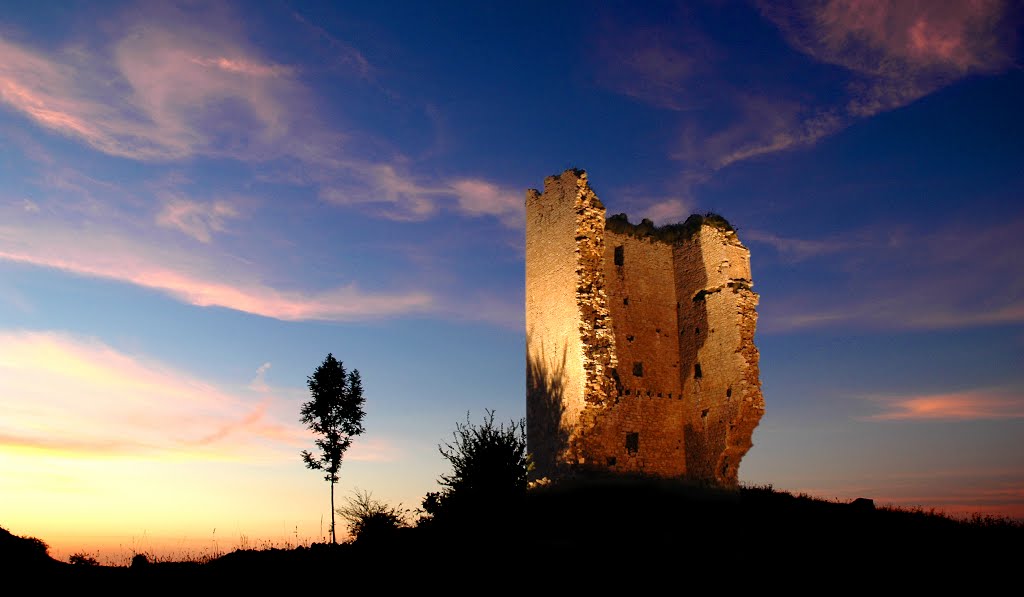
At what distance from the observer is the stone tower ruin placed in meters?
24.0

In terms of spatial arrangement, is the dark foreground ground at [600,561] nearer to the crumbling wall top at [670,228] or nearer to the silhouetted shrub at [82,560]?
the silhouetted shrub at [82,560]

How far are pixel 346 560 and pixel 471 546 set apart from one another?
2.48 m

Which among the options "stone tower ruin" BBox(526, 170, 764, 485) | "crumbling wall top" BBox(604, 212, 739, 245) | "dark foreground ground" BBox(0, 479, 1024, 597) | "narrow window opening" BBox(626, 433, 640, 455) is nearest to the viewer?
"dark foreground ground" BBox(0, 479, 1024, 597)

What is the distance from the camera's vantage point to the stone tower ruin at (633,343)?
78.7 feet

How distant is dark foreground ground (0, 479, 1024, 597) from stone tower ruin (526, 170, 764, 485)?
4.74m

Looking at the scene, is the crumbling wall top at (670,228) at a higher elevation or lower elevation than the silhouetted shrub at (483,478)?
higher

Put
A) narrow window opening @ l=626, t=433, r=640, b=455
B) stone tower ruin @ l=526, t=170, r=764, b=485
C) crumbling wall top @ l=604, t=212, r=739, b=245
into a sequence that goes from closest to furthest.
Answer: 1. stone tower ruin @ l=526, t=170, r=764, b=485
2. narrow window opening @ l=626, t=433, r=640, b=455
3. crumbling wall top @ l=604, t=212, r=739, b=245

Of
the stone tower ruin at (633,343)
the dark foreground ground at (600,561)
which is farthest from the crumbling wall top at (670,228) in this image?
the dark foreground ground at (600,561)

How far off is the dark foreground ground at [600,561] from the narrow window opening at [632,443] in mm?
5038

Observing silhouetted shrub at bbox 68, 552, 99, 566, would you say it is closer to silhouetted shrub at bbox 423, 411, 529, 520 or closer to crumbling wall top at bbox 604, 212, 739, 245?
silhouetted shrub at bbox 423, 411, 529, 520

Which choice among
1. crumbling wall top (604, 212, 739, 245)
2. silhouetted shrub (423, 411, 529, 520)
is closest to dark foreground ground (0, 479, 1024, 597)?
silhouetted shrub (423, 411, 529, 520)

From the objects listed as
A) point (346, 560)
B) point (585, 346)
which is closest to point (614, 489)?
point (585, 346)

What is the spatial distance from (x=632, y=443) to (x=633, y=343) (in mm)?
3448

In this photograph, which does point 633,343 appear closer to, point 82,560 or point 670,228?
point 670,228
